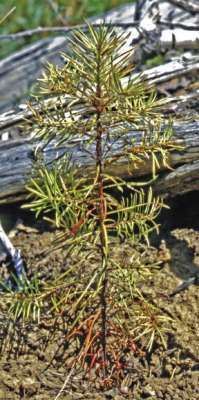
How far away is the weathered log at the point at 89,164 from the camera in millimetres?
3607

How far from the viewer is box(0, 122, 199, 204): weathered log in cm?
361

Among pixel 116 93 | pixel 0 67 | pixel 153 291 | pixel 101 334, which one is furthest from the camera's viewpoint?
pixel 0 67

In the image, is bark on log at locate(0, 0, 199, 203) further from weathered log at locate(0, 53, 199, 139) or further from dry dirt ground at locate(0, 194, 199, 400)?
dry dirt ground at locate(0, 194, 199, 400)

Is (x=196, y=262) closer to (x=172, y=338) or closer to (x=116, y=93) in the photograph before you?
(x=172, y=338)

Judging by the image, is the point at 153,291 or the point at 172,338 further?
the point at 153,291

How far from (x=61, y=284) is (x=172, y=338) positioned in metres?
0.62

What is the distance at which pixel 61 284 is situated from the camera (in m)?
2.86

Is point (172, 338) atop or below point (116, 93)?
below

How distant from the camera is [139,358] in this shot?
3172mm

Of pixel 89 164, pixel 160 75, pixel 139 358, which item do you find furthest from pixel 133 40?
pixel 139 358

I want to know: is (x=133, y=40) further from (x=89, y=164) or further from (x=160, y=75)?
(x=89, y=164)

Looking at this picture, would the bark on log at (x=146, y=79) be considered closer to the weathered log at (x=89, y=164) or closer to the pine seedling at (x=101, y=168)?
the weathered log at (x=89, y=164)

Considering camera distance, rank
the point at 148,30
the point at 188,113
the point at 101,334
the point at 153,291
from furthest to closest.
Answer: the point at 148,30, the point at 188,113, the point at 153,291, the point at 101,334

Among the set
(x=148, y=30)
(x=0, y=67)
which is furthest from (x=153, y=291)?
(x=0, y=67)
